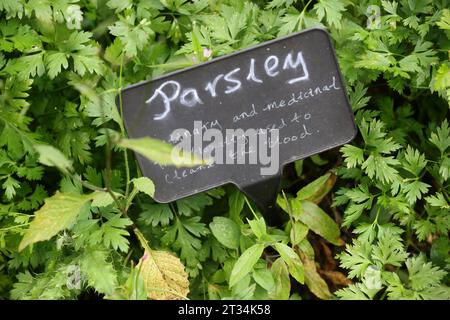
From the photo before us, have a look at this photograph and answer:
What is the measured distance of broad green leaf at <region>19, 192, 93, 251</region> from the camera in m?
1.27

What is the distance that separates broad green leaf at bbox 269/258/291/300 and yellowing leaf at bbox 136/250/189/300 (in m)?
0.26

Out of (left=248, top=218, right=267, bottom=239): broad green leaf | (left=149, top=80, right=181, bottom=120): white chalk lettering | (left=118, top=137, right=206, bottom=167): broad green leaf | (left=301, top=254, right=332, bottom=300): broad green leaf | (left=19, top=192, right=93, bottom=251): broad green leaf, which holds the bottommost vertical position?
(left=301, top=254, right=332, bottom=300): broad green leaf

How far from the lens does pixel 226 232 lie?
157 centimetres

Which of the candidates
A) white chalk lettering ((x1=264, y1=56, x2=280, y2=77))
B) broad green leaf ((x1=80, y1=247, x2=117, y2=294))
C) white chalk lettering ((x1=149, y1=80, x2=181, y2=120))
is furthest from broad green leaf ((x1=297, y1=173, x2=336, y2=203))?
broad green leaf ((x1=80, y1=247, x2=117, y2=294))

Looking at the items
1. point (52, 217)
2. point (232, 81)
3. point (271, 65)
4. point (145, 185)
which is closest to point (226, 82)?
point (232, 81)

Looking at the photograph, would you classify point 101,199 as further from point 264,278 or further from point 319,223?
point 319,223

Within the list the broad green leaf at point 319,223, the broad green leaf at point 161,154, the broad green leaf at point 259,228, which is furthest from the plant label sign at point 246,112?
the broad green leaf at point 161,154

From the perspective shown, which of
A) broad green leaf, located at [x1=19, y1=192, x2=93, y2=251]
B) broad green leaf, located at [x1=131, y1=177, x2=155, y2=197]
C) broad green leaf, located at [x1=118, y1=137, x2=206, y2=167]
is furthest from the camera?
broad green leaf, located at [x1=131, y1=177, x2=155, y2=197]

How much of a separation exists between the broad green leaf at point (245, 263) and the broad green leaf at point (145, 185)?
1.02ft

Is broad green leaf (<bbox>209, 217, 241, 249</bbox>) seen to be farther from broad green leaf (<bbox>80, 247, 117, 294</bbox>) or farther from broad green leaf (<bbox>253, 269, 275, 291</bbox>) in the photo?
broad green leaf (<bbox>80, 247, 117, 294</bbox>)

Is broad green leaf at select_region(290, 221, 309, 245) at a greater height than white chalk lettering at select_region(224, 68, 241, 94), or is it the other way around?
white chalk lettering at select_region(224, 68, 241, 94)

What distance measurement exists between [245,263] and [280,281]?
143mm
